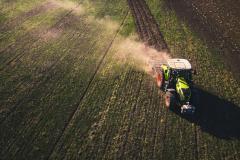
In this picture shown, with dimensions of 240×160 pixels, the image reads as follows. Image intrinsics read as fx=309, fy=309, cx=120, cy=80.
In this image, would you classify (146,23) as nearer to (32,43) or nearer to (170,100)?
(32,43)

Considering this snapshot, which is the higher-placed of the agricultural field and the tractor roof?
the tractor roof

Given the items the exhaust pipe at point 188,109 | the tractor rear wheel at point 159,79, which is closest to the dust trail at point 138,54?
the tractor rear wheel at point 159,79

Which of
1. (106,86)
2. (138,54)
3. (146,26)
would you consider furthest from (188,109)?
(146,26)

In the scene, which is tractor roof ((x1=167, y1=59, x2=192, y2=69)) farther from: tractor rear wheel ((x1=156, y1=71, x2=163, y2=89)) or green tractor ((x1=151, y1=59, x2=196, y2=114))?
tractor rear wheel ((x1=156, y1=71, x2=163, y2=89))

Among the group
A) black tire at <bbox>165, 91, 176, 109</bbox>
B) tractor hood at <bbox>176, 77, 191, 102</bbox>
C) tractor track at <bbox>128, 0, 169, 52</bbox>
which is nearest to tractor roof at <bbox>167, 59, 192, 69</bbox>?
tractor hood at <bbox>176, 77, 191, 102</bbox>

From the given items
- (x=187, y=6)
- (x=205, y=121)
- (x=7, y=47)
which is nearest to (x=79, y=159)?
(x=205, y=121)

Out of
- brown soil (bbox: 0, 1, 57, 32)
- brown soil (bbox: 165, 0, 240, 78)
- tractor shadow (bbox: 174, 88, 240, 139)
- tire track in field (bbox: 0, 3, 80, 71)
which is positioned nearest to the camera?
tractor shadow (bbox: 174, 88, 240, 139)

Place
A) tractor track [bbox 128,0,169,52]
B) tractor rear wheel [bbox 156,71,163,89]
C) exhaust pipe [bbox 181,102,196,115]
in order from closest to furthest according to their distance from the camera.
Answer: exhaust pipe [bbox 181,102,196,115] → tractor rear wheel [bbox 156,71,163,89] → tractor track [bbox 128,0,169,52]
